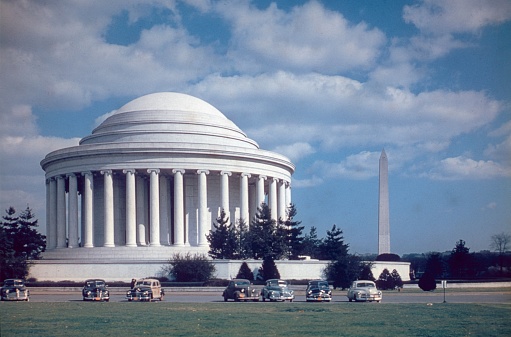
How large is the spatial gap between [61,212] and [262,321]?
72.0 meters

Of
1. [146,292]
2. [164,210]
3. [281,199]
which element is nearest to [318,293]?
[146,292]

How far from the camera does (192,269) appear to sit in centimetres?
8006

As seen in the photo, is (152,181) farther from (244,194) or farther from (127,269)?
(127,269)

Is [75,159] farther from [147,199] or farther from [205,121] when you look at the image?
[205,121]

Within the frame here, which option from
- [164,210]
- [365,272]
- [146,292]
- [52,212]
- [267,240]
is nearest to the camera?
[146,292]

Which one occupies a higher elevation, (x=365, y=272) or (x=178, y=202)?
(x=178, y=202)

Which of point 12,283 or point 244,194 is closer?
point 12,283

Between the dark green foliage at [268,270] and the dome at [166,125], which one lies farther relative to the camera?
the dome at [166,125]

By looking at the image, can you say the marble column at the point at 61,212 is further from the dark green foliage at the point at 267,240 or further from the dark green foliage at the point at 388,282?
the dark green foliage at the point at 388,282

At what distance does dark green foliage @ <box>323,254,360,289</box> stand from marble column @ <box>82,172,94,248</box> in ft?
104

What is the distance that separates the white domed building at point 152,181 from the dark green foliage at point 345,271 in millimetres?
20059

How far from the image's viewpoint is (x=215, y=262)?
81438 millimetres

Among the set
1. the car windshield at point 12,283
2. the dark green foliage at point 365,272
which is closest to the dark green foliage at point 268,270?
the dark green foliage at point 365,272

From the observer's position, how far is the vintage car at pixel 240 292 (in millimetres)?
55094
